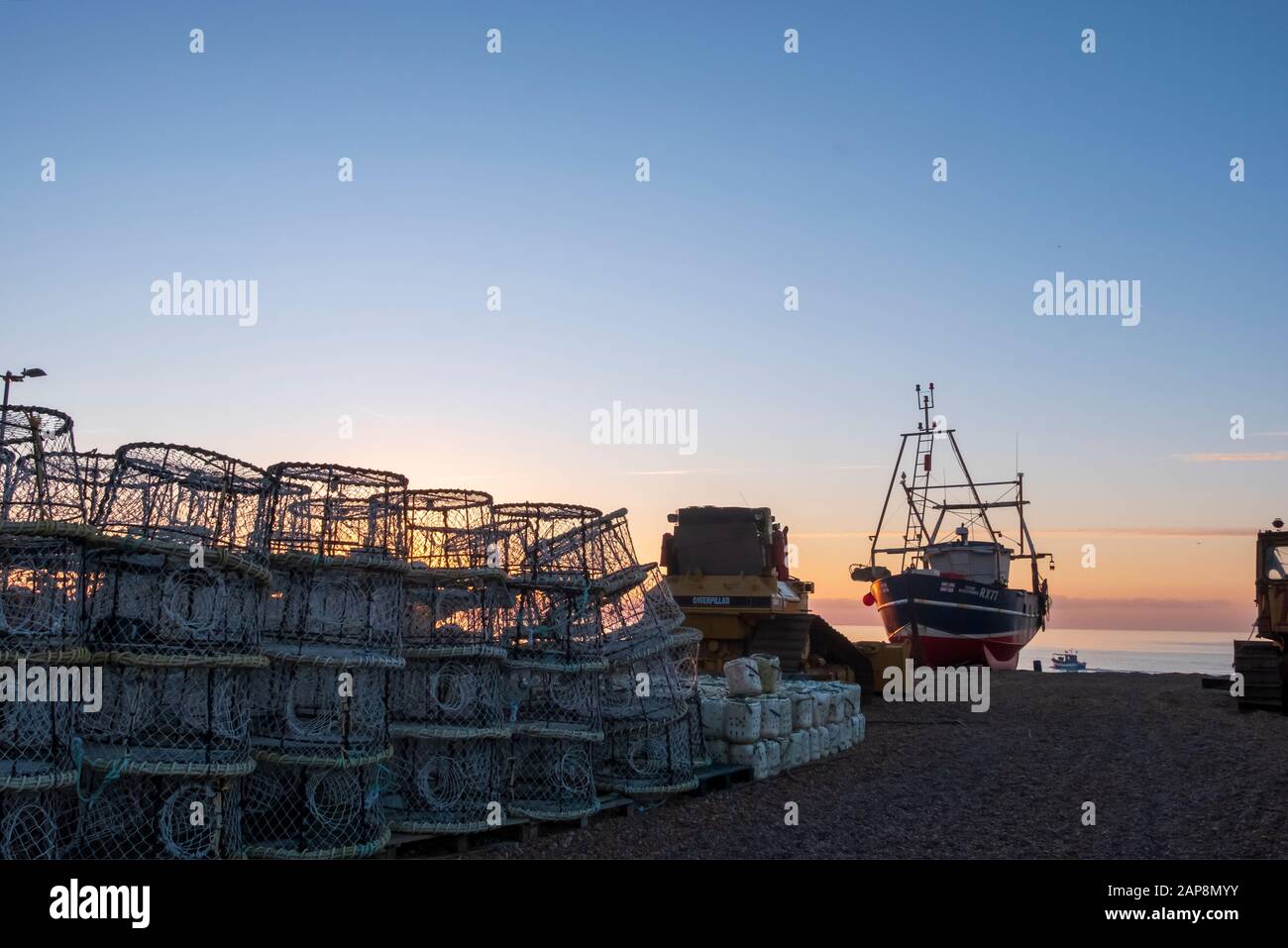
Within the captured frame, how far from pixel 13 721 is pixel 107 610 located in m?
1.10

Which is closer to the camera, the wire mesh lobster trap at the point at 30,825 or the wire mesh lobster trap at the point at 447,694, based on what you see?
the wire mesh lobster trap at the point at 30,825

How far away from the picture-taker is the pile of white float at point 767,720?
50.2ft

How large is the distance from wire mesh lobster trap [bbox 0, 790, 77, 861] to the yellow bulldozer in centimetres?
1846

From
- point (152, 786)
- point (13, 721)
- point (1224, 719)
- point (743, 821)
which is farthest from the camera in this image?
point (1224, 719)

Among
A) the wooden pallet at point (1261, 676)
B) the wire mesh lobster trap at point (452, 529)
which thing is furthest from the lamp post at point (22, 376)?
the wooden pallet at point (1261, 676)

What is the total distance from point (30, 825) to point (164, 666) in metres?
1.37

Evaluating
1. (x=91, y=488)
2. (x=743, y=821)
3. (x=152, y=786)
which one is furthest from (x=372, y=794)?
(x=743, y=821)

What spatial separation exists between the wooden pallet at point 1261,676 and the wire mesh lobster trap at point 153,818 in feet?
76.7

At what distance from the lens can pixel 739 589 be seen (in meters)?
25.6

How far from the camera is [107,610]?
8.59 meters

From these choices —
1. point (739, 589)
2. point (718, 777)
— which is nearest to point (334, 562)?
point (718, 777)

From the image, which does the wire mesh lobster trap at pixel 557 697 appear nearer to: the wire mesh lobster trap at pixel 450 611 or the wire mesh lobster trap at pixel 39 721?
the wire mesh lobster trap at pixel 450 611

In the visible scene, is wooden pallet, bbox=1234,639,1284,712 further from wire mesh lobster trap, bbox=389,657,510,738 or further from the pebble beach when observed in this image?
wire mesh lobster trap, bbox=389,657,510,738
